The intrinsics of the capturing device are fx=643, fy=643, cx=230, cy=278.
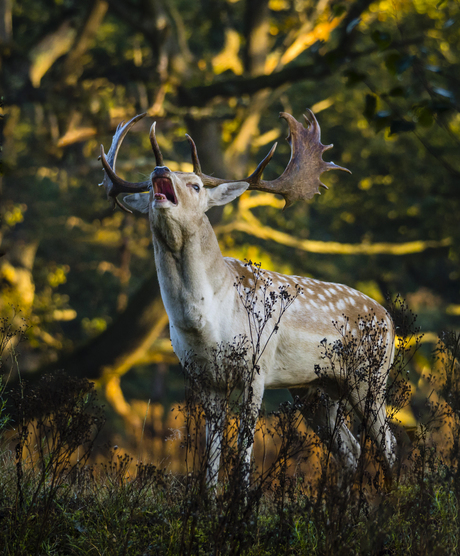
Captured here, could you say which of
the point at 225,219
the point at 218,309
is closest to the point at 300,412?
the point at 218,309

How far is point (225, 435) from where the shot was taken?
3209 millimetres

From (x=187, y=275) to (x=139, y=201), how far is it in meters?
0.82

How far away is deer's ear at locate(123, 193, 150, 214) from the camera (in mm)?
4738

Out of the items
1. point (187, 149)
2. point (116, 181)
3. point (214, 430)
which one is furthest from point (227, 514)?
point (187, 149)

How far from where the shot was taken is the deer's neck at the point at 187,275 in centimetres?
425

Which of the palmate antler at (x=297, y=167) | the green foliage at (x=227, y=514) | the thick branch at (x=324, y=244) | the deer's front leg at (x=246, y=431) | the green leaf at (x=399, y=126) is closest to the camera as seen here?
the green leaf at (x=399, y=126)

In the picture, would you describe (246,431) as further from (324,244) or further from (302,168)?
(324,244)

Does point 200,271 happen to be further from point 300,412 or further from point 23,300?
point 23,300

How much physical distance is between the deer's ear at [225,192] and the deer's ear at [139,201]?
0.46 metres

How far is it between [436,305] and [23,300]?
1458 cm

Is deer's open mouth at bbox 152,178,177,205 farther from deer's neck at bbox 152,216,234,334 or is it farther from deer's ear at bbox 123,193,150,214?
deer's ear at bbox 123,193,150,214

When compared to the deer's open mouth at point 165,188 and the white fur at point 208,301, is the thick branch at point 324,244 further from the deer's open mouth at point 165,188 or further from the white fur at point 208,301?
the deer's open mouth at point 165,188

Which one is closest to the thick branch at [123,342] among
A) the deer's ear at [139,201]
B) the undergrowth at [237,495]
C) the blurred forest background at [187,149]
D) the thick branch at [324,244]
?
the blurred forest background at [187,149]

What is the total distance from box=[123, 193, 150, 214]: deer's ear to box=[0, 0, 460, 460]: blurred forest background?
13.1ft
